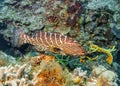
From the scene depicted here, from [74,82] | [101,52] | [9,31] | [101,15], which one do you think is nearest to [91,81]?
[74,82]

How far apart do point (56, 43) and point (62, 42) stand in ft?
0.51

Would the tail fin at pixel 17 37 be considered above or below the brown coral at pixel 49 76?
above

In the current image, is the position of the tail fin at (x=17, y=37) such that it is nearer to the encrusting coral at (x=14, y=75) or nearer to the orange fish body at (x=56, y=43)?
the orange fish body at (x=56, y=43)

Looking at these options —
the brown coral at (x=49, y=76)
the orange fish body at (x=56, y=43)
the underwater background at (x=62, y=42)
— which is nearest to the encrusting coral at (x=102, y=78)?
the underwater background at (x=62, y=42)

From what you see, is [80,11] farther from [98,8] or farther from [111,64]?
[111,64]

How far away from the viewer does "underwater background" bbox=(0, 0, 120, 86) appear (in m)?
4.53

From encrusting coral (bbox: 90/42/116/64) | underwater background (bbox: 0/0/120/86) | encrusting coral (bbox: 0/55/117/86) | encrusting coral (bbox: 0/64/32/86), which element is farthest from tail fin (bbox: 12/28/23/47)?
encrusting coral (bbox: 90/42/116/64)

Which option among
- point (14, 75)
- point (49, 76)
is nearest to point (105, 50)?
point (49, 76)

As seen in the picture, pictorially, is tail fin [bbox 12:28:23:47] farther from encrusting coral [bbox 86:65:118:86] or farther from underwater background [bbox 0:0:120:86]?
encrusting coral [bbox 86:65:118:86]

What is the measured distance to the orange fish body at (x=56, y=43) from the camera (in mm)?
4574

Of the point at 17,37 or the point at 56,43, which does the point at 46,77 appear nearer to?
the point at 56,43

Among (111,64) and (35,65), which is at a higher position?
(35,65)

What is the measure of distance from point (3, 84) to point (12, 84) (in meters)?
0.20

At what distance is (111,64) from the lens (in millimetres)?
6043
